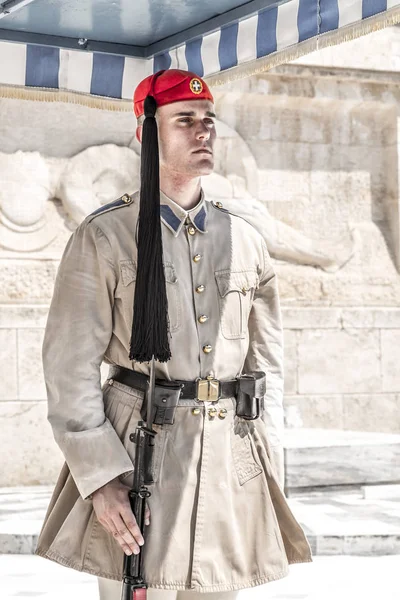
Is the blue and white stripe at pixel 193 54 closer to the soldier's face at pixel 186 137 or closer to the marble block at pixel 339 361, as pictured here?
the soldier's face at pixel 186 137

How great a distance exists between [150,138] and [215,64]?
1.39 metres

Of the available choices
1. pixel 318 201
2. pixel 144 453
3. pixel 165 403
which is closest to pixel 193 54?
pixel 165 403

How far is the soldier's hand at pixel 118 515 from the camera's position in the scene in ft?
8.65

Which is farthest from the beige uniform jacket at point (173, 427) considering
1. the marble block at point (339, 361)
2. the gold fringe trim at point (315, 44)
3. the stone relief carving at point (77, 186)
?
the marble block at point (339, 361)

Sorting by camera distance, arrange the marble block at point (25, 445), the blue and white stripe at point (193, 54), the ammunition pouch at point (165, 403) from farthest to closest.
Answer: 1. the marble block at point (25, 445)
2. the blue and white stripe at point (193, 54)
3. the ammunition pouch at point (165, 403)

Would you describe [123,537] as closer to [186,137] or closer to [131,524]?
[131,524]

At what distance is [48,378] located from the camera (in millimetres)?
2775

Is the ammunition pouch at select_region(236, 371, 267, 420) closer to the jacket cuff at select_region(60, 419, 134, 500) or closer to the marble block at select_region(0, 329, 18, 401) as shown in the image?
the jacket cuff at select_region(60, 419, 134, 500)

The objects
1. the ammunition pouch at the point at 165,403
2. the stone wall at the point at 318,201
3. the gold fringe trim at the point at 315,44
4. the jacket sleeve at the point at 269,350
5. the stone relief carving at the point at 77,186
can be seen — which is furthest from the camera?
the stone wall at the point at 318,201

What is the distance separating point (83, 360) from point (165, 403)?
0.23 metres

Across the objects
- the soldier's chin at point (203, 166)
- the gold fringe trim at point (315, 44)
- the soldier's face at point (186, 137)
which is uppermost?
the gold fringe trim at point (315, 44)

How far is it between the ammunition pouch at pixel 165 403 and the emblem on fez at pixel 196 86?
32.0 inches

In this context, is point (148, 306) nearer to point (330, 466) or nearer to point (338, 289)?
point (330, 466)

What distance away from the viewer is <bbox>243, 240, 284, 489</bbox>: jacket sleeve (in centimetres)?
308
